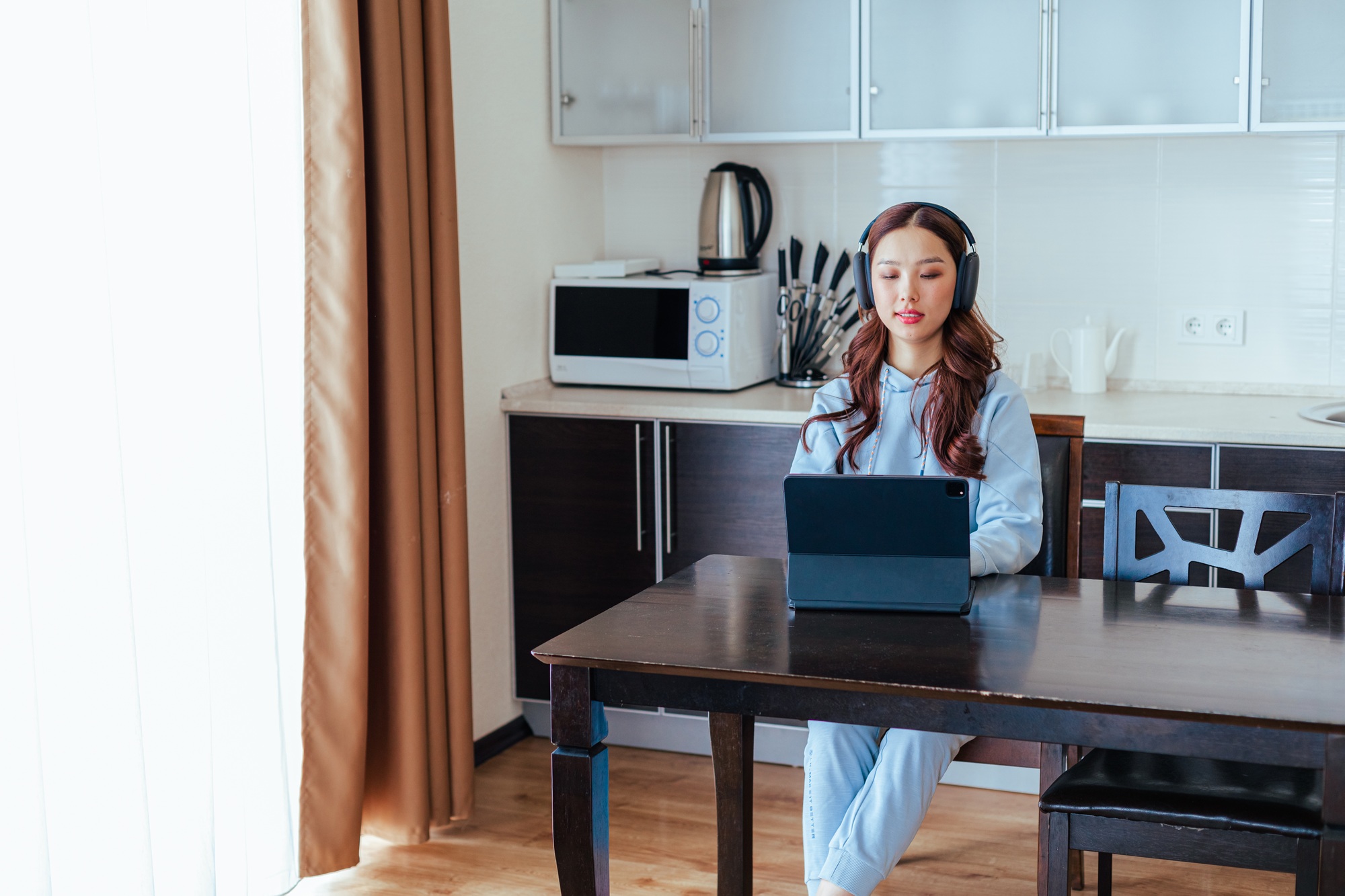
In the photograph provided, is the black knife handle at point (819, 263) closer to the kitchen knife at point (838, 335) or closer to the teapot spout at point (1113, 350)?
the kitchen knife at point (838, 335)

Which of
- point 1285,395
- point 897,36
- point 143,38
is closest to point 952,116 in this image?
point 897,36

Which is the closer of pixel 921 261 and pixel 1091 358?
pixel 921 261

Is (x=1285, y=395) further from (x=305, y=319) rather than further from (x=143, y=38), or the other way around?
(x=143, y=38)

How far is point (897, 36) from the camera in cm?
308

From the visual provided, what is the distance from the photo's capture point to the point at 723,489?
306cm

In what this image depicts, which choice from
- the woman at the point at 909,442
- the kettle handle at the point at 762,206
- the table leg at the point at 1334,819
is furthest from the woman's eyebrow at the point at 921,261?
the kettle handle at the point at 762,206

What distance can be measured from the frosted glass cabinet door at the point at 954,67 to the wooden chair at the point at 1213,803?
1.33 meters

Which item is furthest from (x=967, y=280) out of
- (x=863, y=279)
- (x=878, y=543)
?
(x=878, y=543)

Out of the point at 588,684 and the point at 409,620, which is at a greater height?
the point at 588,684

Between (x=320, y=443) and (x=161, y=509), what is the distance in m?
0.37

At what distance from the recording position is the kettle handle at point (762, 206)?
3.42 m

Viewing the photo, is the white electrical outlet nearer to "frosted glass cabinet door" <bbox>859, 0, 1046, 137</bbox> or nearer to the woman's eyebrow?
"frosted glass cabinet door" <bbox>859, 0, 1046, 137</bbox>

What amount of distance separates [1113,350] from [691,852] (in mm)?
1564

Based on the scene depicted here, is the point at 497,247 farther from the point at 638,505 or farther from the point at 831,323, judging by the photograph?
the point at 831,323
